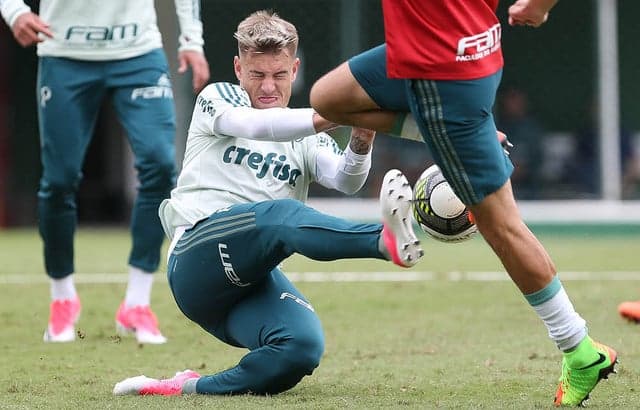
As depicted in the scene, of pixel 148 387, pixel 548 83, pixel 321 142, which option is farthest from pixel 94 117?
pixel 548 83

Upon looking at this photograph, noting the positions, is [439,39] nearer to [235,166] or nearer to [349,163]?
[349,163]

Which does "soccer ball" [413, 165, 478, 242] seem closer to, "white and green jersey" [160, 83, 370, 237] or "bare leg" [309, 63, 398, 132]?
"bare leg" [309, 63, 398, 132]

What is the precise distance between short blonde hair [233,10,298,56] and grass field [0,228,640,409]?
127 cm

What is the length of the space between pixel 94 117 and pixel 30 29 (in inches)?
30.5

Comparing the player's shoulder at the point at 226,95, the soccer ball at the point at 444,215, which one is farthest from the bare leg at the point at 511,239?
the player's shoulder at the point at 226,95

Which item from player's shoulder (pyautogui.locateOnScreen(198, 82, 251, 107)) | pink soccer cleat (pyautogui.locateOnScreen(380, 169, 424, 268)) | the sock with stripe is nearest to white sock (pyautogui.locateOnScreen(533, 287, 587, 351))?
the sock with stripe

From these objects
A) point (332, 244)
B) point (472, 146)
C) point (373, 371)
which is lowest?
point (373, 371)

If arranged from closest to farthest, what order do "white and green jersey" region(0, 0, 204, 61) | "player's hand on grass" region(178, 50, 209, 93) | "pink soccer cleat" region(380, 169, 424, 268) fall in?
"pink soccer cleat" region(380, 169, 424, 268) < "white and green jersey" region(0, 0, 204, 61) < "player's hand on grass" region(178, 50, 209, 93)

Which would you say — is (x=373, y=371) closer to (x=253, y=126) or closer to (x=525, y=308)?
(x=253, y=126)

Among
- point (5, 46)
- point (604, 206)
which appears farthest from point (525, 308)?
point (5, 46)

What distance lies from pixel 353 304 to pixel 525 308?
42.1 inches

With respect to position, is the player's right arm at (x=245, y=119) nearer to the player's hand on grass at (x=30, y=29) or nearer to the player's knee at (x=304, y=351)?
the player's knee at (x=304, y=351)

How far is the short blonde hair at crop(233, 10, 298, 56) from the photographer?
4750 millimetres

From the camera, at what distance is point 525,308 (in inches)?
296
